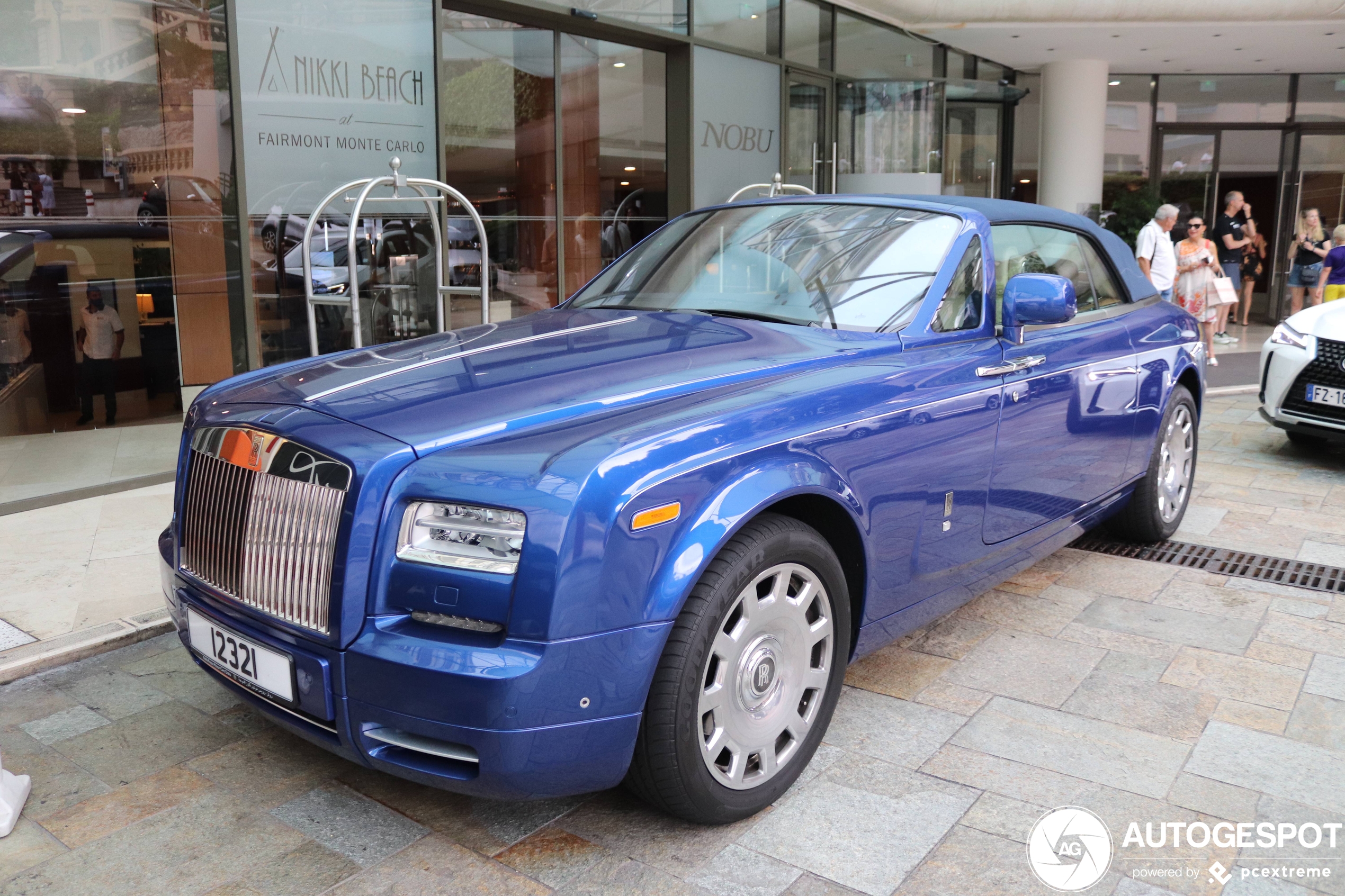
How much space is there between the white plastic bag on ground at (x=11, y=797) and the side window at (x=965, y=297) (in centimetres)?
295

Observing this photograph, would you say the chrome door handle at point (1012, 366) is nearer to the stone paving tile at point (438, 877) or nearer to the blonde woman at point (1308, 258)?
the stone paving tile at point (438, 877)

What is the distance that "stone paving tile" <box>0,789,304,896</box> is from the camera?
244cm

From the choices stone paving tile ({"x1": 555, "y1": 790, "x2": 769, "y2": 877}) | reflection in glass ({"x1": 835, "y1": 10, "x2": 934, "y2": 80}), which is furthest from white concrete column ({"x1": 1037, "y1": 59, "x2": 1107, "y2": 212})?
stone paving tile ({"x1": 555, "y1": 790, "x2": 769, "y2": 877})

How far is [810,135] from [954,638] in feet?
30.2

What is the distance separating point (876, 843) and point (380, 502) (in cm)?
147

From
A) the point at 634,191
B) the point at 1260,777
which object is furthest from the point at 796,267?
the point at 634,191

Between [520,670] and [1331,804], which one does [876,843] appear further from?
[1331,804]

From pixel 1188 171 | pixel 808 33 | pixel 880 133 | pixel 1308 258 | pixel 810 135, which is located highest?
pixel 808 33

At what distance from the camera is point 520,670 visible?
7.18ft

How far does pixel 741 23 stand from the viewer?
429 inches

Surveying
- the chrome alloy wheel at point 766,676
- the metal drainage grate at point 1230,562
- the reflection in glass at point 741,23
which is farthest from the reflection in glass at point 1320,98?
the chrome alloy wheel at point 766,676

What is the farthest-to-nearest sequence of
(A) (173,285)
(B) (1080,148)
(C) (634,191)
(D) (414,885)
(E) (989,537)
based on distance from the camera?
1. (B) (1080,148)
2. (C) (634,191)
3. (A) (173,285)
4. (E) (989,537)
5. (D) (414,885)

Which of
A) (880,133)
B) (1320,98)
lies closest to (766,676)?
(880,133)

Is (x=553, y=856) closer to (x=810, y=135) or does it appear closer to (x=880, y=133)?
(x=810, y=135)
